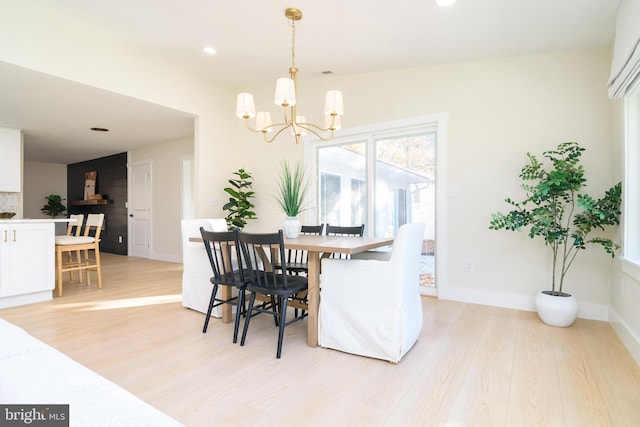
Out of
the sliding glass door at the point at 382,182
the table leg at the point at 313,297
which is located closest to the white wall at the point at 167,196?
the sliding glass door at the point at 382,182

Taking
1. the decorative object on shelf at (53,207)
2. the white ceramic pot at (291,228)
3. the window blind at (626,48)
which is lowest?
the white ceramic pot at (291,228)

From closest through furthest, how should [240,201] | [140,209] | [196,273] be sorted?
[196,273]
[240,201]
[140,209]

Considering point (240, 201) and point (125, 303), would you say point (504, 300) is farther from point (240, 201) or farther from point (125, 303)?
point (125, 303)

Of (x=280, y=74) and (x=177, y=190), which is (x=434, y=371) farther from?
(x=177, y=190)

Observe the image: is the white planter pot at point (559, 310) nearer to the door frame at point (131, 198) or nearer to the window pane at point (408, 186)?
the window pane at point (408, 186)

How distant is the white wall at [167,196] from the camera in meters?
6.39

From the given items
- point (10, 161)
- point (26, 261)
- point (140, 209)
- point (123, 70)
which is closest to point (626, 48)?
point (123, 70)

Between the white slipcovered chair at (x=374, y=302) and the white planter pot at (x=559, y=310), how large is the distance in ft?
4.17

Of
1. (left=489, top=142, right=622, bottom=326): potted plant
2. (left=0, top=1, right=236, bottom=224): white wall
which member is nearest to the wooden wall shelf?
(left=0, top=1, right=236, bottom=224): white wall

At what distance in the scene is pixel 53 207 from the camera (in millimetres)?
8641

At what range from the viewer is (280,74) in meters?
4.38

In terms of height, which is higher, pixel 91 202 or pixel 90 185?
pixel 90 185

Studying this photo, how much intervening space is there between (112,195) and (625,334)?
9.05 meters

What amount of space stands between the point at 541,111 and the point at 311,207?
2.86 m
